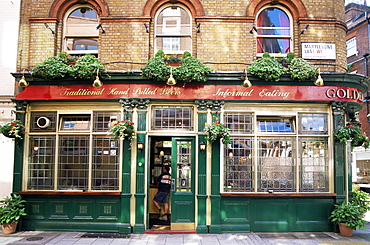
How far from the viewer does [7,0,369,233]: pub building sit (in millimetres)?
8242

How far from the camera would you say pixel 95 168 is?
847 cm

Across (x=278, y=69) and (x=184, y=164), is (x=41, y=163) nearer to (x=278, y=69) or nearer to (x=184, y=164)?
(x=184, y=164)

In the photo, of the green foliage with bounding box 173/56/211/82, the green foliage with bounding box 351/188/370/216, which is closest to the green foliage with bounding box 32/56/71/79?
the green foliage with bounding box 173/56/211/82

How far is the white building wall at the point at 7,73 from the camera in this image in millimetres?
8836

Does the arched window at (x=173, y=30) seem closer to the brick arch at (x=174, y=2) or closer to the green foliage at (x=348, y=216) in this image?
the brick arch at (x=174, y=2)

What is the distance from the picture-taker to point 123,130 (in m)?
7.89

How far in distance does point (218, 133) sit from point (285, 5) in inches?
185

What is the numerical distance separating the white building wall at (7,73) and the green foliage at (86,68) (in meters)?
2.27

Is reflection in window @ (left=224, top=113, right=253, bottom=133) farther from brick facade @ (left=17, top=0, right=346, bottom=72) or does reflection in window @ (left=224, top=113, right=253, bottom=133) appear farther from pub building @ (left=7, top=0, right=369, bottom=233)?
brick facade @ (left=17, top=0, right=346, bottom=72)

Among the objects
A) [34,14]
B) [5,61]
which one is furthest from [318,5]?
[5,61]

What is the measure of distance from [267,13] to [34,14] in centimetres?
726

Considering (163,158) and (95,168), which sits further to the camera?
(163,158)

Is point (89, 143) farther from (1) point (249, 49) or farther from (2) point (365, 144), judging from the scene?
(2) point (365, 144)

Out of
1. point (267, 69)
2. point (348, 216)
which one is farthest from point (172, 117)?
point (348, 216)
